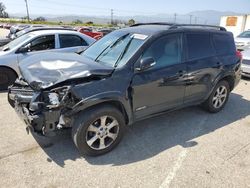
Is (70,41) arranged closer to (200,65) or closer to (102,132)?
(200,65)

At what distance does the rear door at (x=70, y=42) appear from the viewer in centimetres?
679

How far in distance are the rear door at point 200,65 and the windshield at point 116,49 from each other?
102 centimetres

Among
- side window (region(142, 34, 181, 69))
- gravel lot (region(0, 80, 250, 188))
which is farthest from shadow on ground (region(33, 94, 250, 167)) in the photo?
side window (region(142, 34, 181, 69))

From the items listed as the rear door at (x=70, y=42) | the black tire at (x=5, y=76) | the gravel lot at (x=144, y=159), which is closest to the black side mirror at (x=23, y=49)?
the black tire at (x=5, y=76)

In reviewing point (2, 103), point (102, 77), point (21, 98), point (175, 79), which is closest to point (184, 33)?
point (175, 79)

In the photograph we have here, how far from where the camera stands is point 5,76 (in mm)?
6328

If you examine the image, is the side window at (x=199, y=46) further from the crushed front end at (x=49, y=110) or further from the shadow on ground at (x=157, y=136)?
the crushed front end at (x=49, y=110)

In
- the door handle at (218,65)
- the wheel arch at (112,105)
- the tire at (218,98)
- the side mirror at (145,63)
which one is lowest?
the tire at (218,98)

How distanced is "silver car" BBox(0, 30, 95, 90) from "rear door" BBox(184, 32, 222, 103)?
9.19ft

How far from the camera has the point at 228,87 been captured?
5207 mm

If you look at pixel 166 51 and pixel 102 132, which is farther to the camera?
pixel 166 51

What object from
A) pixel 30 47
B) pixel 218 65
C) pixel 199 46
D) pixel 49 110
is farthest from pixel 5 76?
pixel 218 65

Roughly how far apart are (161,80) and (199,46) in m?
1.23

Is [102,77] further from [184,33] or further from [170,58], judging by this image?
[184,33]
